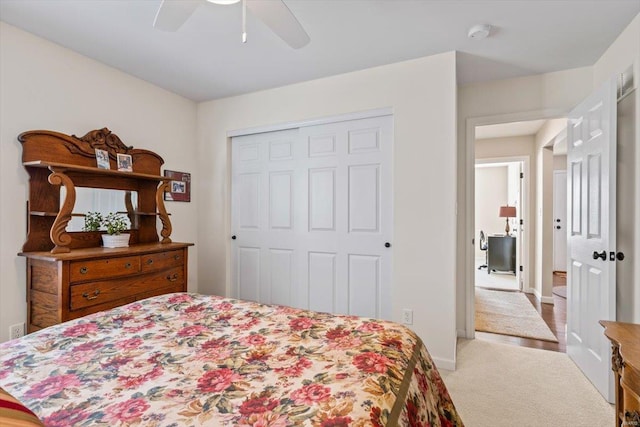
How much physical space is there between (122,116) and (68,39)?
70 cm

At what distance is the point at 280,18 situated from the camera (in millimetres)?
1503

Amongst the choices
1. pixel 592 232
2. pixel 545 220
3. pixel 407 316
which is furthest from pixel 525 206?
pixel 407 316

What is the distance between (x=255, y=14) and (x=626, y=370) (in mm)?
2129

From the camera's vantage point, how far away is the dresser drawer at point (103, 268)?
2.11 m

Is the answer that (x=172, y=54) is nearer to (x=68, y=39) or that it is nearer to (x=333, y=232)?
(x=68, y=39)

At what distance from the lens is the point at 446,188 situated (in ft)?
8.29

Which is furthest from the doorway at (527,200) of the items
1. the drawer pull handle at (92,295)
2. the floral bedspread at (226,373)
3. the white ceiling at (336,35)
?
the drawer pull handle at (92,295)

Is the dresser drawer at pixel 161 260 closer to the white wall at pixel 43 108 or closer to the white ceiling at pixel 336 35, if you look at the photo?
the white wall at pixel 43 108

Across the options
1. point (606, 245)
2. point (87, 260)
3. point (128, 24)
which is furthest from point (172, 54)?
point (606, 245)

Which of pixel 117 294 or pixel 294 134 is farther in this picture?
pixel 294 134

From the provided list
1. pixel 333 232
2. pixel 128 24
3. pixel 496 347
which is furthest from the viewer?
pixel 333 232

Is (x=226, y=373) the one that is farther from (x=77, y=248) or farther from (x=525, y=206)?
(x=525, y=206)

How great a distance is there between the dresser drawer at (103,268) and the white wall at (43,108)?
53 centimetres

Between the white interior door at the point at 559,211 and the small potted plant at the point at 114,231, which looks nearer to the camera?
the small potted plant at the point at 114,231
